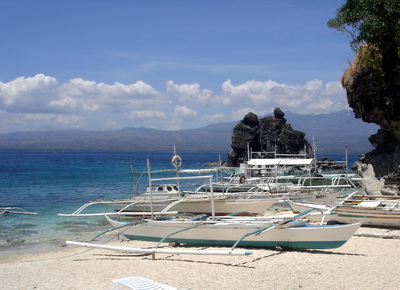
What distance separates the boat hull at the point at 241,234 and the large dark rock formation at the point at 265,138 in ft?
250

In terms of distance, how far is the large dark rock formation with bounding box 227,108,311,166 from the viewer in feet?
311

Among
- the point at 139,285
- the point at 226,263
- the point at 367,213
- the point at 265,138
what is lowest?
the point at 226,263

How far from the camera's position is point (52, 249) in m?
20.2

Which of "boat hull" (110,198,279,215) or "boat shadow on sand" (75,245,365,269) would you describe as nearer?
"boat shadow on sand" (75,245,365,269)

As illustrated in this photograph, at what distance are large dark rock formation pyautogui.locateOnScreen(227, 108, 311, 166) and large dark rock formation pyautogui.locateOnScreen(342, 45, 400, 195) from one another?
63.5 metres

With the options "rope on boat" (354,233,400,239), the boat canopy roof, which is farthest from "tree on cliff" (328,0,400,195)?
the boat canopy roof

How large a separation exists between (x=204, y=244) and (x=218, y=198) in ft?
28.8

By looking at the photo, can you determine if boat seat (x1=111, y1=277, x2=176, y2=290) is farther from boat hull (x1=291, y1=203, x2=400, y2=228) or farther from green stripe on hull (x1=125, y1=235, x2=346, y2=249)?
boat hull (x1=291, y1=203, x2=400, y2=228)

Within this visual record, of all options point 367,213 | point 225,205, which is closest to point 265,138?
point 225,205

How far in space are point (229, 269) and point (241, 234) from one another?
2824 mm

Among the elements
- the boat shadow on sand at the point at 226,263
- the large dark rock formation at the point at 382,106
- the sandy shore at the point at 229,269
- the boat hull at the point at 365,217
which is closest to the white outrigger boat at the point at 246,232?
the boat shadow on sand at the point at 226,263

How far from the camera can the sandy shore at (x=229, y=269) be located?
42.7 ft

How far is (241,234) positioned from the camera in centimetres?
1725

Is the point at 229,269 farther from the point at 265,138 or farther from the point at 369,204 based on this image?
the point at 265,138
